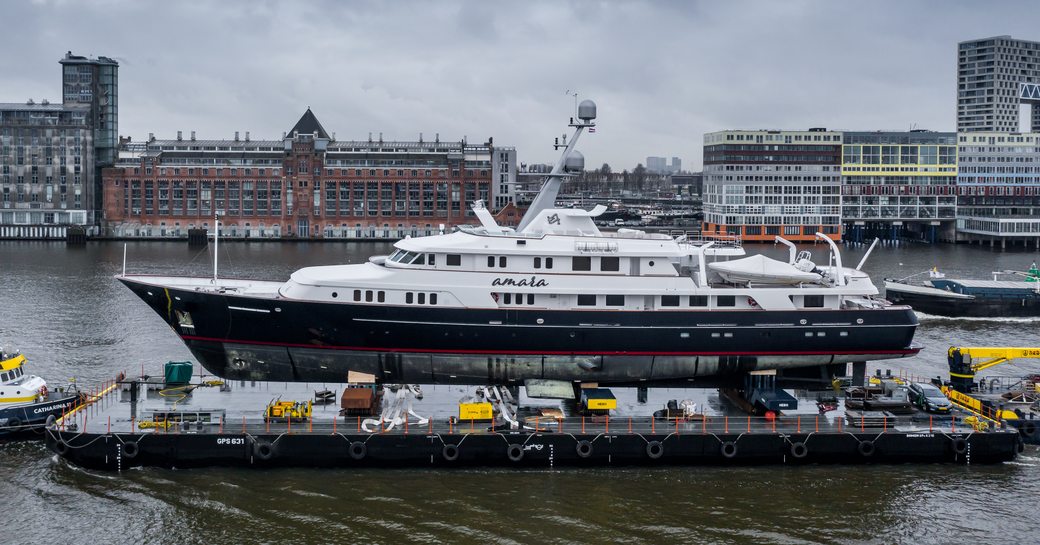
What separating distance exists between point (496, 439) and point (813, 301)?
1172 cm

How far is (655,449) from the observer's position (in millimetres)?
24906

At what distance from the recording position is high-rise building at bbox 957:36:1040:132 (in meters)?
159

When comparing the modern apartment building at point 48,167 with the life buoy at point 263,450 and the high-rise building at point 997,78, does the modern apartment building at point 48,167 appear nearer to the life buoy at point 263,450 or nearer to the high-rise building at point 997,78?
the life buoy at point 263,450

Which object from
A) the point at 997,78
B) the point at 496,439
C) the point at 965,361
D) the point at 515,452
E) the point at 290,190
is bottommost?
the point at 515,452

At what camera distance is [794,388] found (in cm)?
3125

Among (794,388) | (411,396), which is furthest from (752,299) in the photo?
(411,396)

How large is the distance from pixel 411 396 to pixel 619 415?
5516mm

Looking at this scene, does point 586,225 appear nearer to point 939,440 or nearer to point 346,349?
point 346,349

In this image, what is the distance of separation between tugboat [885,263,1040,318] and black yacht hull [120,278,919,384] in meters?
22.6

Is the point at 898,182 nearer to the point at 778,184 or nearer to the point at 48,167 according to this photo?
the point at 778,184

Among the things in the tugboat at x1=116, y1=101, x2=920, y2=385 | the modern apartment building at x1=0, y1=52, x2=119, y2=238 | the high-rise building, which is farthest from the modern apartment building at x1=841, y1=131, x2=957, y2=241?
the tugboat at x1=116, y1=101, x2=920, y2=385

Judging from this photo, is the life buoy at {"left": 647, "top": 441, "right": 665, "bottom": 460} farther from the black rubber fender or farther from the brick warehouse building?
the brick warehouse building

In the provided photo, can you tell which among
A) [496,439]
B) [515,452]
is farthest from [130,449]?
[515,452]

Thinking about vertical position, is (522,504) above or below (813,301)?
below
